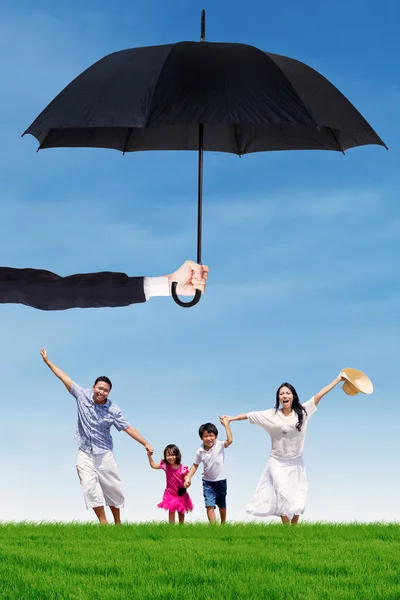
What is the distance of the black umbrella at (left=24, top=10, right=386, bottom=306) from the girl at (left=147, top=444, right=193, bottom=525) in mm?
4314

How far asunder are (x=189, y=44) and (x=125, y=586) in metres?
4.81

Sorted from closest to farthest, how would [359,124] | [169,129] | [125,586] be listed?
[125,586]
[359,124]
[169,129]

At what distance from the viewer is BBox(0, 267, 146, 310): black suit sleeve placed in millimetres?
8336

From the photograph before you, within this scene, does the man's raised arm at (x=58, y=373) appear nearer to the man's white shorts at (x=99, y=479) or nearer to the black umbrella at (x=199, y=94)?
the man's white shorts at (x=99, y=479)

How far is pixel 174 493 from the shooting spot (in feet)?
39.9

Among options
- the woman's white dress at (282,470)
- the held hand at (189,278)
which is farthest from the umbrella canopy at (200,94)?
the woman's white dress at (282,470)

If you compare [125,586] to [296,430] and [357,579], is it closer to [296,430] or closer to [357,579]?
[357,579]

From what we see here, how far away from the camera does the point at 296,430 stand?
11328 millimetres

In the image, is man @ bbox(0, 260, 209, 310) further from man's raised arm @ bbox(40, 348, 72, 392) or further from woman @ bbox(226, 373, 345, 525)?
woman @ bbox(226, 373, 345, 525)

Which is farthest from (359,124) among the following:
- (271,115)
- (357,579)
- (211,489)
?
(211,489)

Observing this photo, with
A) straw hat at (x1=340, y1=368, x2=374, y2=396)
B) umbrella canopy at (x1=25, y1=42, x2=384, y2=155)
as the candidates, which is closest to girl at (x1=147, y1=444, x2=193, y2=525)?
straw hat at (x1=340, y1=368, x2=374, y2=396)

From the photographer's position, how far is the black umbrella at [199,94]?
8023 mm

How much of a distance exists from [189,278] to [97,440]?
11.8 ft

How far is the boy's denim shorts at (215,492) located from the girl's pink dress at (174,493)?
0.25 meters
